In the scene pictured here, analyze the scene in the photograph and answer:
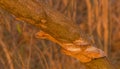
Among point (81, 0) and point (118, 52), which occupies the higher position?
point (81, 0)

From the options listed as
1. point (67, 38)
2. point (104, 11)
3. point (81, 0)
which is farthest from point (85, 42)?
point (81, 0)

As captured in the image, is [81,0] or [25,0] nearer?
[25,0]

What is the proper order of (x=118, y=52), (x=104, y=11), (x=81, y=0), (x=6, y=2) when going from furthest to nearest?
1. (x=81, y=0)
2. (x=118, y=52)
3. (x=104, y=11)
4. (x=6, y=2)

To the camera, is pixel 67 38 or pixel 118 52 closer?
pixel 67 38

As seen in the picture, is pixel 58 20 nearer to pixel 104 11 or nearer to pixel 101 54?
pixel 101 54

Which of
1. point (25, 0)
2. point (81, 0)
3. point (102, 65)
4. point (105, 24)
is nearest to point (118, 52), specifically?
point (81, 0)

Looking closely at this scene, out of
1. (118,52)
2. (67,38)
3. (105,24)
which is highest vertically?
(67,38)

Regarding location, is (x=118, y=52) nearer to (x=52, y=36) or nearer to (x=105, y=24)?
(x=105, y=24)

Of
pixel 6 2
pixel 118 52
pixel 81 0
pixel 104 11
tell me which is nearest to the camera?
pixel 6 2
